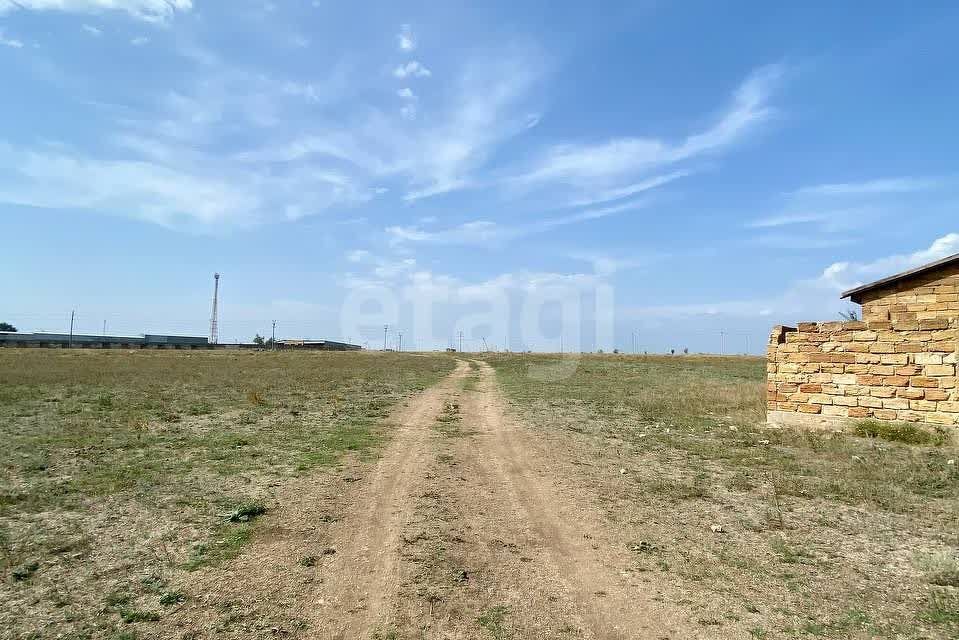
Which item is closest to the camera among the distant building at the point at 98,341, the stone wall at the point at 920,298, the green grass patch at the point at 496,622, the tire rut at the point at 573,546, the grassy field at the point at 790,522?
the green grass patch at the point at 496,622

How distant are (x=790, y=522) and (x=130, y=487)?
382 inches

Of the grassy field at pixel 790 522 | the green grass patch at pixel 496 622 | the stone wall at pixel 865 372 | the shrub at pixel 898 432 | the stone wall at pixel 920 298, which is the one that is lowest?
the green grass patch at pixel 496 622

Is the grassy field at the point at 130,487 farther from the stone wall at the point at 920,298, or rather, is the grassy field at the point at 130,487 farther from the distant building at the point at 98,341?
the distant building at the point at 98,341

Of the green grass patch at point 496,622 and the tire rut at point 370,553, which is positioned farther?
the tire rut at point 370,553

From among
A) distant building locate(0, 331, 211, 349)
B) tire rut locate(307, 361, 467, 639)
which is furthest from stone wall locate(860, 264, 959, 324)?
distant building locate(0, 331, 211, 349)

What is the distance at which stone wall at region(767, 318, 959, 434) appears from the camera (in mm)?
12688

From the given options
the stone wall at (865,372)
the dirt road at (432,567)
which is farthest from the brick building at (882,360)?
the dirt road at (432,567)

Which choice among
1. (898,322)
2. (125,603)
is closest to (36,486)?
(125,603)

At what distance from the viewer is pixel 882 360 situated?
13312mm

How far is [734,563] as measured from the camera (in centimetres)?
568

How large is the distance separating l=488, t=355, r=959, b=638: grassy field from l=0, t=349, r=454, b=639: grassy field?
4.96 m

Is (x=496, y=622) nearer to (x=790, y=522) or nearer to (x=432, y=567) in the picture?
(x=432, y=567)

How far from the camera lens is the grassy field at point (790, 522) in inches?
184

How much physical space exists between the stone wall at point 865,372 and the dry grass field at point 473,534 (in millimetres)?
968
